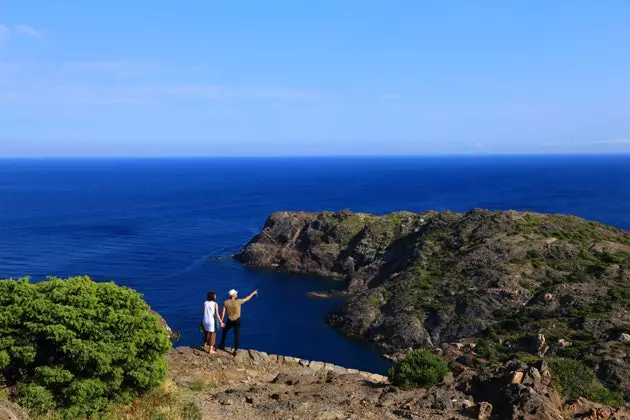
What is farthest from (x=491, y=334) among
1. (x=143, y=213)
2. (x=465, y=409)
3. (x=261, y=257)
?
(x=143, y=213)

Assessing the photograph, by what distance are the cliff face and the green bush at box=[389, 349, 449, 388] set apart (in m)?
27.1

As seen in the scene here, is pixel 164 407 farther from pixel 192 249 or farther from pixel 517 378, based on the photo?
pixel 192 249

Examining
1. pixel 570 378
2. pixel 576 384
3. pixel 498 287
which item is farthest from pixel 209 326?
pixel 498 287

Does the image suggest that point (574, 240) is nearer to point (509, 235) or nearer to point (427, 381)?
point (509, 235)

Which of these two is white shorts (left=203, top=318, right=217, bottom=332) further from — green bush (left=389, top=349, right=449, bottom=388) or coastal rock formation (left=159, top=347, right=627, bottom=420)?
green bush (left=389, top=349, right=449, bottom=388)

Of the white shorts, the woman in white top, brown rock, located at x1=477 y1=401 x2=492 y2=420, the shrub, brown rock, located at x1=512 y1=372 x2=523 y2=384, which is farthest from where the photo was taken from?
the white shorts

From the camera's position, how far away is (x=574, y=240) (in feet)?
239

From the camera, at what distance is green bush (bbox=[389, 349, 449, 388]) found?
1923 cm

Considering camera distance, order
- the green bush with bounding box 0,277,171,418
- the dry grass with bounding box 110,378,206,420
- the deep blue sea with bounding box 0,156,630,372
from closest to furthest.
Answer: the green bush with bounding box 0,277,171,418 → the dry grass with bounding box 110,378,206,420 → the deep blue sea with bounding box 0,156,630,372

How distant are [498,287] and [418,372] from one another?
4900 centimetres

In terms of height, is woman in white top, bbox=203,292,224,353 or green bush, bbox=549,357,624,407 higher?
woman in white top, bbox=203,292,224,353

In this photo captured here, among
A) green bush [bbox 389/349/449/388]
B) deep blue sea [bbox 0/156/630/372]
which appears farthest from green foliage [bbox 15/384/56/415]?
deep blue sea [bbox 0/156/630/372]

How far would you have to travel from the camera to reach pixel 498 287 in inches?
2542

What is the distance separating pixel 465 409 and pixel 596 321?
42.7 meters
